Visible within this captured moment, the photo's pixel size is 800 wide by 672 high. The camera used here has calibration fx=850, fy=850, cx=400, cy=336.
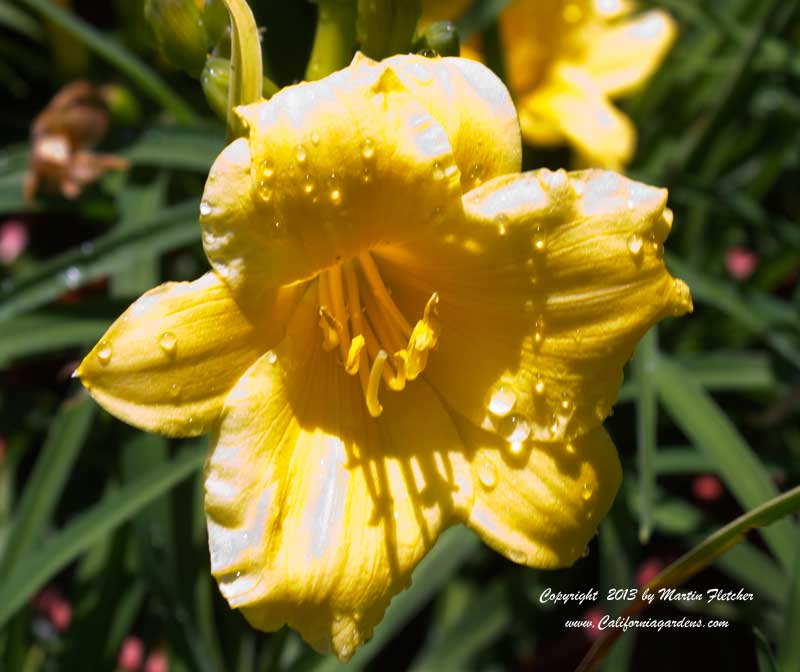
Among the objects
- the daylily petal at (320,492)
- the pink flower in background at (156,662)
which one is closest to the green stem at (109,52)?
the daylily petal at (320,492)

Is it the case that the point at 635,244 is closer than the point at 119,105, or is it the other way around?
the point at 635,244

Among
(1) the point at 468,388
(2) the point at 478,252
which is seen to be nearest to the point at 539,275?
(2) the point at 478,252

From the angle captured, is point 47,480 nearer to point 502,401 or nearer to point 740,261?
point 502,401

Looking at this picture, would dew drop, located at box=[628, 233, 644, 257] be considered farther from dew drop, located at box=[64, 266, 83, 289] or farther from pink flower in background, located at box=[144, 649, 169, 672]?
pink flower in background, located at box=[144, 649, 169, 672]

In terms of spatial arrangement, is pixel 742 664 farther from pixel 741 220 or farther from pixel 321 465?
pixel 321 465

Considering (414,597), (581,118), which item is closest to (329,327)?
(414,597)
